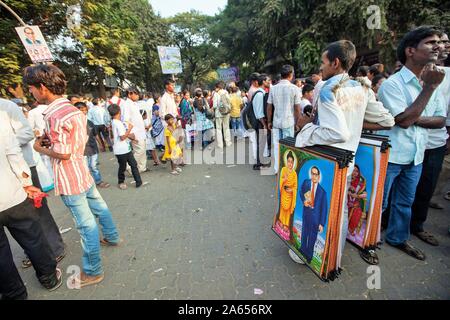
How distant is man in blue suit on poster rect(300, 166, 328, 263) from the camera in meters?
1.91

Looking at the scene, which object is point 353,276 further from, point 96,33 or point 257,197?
point 96,33

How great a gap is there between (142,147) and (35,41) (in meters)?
3.68

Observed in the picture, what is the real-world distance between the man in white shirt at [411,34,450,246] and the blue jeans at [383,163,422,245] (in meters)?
0.33

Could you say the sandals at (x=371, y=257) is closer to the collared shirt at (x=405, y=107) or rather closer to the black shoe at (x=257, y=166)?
the collared shirt at (x=405, y=107)

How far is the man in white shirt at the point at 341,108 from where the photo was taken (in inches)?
68.8

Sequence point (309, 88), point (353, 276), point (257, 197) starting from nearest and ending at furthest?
point (353, 276)
point (257, 197)
point (309, 88)

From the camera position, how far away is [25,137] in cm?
246

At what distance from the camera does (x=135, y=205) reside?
4262 mm

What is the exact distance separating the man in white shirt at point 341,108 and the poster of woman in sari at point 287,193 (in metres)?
0.25

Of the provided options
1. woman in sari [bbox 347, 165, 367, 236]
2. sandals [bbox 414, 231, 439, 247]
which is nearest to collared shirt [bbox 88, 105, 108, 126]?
woman in sari [bbox 347, 165, 367, 236]

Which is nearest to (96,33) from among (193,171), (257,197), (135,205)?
(193,171)

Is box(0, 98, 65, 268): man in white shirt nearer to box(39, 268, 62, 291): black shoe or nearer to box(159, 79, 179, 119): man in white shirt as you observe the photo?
box(39, 268, 62, 291): black shoe

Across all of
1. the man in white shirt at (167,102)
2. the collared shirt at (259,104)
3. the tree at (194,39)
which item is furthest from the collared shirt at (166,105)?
the tree at (194,39)

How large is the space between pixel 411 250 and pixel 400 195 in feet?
1.94
